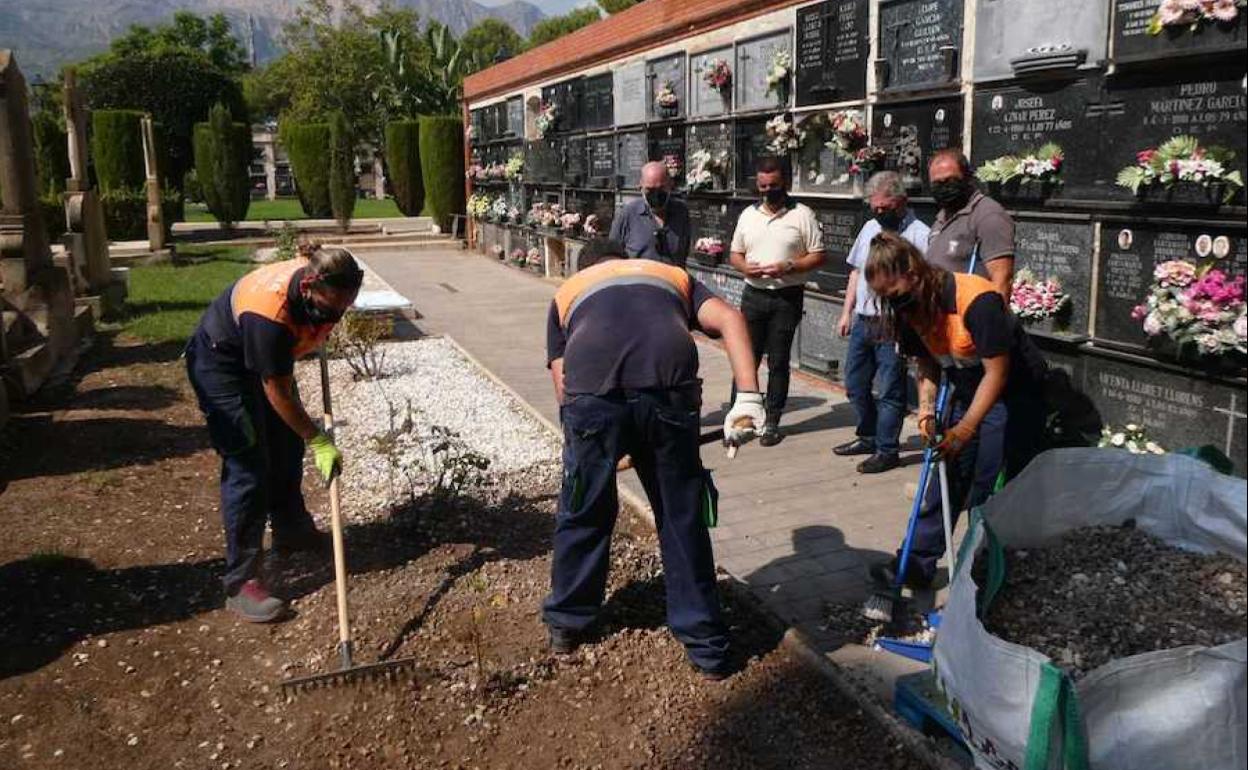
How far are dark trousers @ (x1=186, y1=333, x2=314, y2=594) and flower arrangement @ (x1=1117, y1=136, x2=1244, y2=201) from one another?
421cm

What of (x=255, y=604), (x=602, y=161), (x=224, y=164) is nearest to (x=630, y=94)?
(x=602, y=161)

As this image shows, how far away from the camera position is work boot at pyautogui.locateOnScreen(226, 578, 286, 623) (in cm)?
427

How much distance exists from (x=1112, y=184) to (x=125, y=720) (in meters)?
5.02

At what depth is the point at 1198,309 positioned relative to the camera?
4.52m

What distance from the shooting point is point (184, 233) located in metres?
27.1

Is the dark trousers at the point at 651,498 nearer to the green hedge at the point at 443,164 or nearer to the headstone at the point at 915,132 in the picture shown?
the headstone at the point at 915,132

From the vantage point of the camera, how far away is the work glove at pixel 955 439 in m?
3.71

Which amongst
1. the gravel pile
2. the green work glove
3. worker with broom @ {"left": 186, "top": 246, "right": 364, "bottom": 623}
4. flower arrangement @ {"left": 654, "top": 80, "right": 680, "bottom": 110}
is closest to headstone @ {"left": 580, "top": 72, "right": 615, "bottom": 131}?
flower arrangement @ {"left": 654, "top": 80, "right": 680, "bottom": 110}

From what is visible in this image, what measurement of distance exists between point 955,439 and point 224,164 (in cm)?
2621

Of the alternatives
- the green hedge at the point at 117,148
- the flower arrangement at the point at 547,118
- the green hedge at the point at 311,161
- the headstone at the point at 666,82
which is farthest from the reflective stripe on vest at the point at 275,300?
the green hedge at the point at 311,161

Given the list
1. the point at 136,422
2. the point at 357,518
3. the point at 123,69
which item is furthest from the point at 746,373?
the point at 123,69

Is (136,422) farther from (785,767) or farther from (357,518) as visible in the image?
(785,767)

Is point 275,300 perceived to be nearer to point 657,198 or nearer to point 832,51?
point 657,198

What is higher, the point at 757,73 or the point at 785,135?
the point at 757,73
